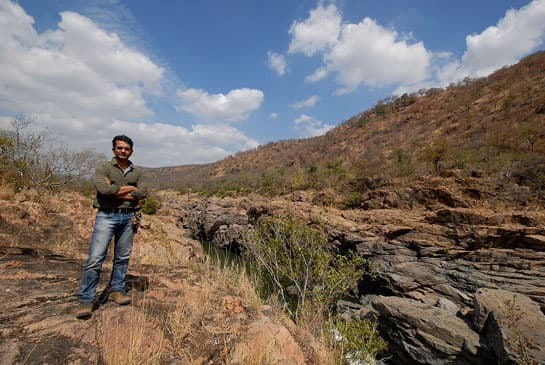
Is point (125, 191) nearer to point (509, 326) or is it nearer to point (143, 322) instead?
point (143, 322)

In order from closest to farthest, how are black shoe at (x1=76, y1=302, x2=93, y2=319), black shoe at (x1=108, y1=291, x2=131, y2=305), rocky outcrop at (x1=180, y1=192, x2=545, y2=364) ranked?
1. black shoe at (x1=76, y1=302, x2=93, y2=319)
2. black shoe at (x1=108, y1=291, x2=131, y2=305)
3. rocky outcrop at (x1=180, y1=192, x2=545, y2=364)

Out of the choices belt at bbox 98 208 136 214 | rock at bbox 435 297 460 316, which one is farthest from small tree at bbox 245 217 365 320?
belt at bbox 98 208 136 214

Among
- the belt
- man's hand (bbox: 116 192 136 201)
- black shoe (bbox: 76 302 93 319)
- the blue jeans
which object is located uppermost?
man's hand (bbox: 116 192 136 201)

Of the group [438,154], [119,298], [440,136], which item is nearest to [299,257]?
[119,298]

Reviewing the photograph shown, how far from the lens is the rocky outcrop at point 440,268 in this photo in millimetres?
5734

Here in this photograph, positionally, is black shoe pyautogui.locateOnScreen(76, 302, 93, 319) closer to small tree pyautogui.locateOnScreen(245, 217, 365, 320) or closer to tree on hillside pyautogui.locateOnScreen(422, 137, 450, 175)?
small tree pyautogui.locateOnScreen(245, 217, 365, 320)

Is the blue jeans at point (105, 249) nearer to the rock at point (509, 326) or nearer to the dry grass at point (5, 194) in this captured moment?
the rock at point (509, 326)

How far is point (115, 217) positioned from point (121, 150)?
0.72 meters

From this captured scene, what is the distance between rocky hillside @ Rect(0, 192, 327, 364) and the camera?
206 centimetres

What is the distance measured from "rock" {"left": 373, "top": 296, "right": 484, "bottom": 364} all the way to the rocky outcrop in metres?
0.02

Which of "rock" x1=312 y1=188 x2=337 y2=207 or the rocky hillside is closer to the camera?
the rocky hillside

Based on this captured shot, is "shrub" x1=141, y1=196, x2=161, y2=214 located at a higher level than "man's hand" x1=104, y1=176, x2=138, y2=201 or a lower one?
lower

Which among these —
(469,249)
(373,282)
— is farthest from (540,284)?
(373,282)

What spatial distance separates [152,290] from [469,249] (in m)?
10.4
